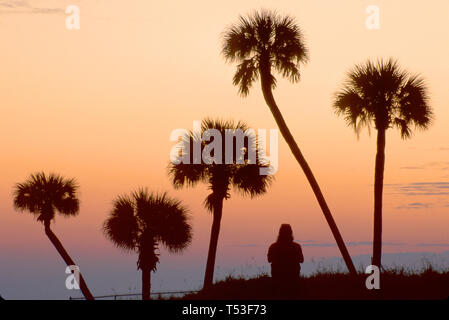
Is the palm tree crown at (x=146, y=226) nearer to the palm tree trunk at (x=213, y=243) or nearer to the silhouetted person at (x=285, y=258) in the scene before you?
the palm tree trunk at (x=213, y=243)

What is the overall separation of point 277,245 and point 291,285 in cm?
140

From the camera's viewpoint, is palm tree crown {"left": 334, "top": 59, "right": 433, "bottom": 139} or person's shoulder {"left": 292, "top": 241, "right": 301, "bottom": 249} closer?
person's shoulder {"left": 292, "top": 241, "right": 301, "bottom": 249}

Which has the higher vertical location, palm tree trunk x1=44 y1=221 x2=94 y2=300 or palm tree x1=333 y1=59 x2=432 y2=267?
palm tree x1=333 y1=59 x2=432 y2=267

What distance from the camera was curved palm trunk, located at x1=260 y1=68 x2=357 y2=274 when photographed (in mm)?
36250

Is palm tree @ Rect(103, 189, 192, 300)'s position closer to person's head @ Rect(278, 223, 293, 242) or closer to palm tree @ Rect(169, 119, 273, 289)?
palm tree @ Rect(169, 119, 273, 289)

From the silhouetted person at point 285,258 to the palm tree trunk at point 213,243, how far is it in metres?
14.3

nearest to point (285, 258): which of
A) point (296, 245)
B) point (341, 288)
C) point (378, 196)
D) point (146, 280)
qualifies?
point (296, 245)

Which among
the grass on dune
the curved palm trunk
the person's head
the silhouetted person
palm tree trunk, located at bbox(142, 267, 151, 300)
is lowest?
palm tree trunk, located at bbox(142, 267, 151, 300)

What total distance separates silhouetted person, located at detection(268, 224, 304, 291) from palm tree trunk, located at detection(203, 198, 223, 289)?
46.8 feet

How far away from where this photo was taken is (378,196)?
35875 mm

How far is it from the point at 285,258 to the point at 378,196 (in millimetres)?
15760

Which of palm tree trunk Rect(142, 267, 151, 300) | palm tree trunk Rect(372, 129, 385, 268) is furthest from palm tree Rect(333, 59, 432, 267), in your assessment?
palm tree trunk Rect(142, 267, 151, 300)
